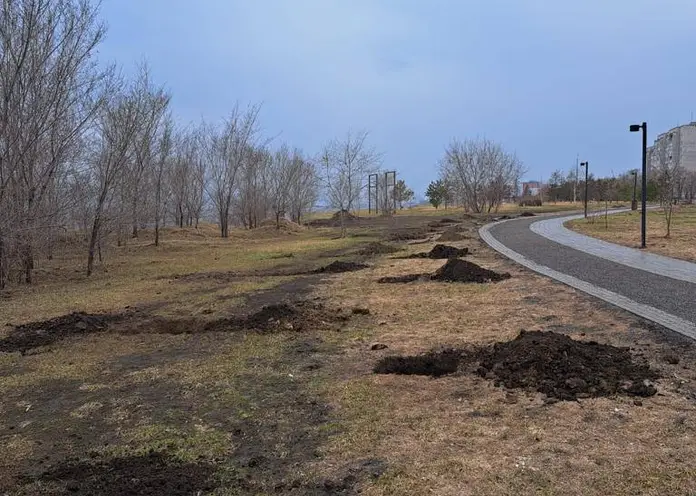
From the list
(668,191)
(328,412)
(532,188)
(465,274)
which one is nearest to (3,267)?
(465,274)

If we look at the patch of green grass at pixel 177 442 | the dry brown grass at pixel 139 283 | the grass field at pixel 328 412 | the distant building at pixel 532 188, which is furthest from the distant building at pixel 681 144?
the patch of green grass at pixel 177 442

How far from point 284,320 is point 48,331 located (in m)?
3.13

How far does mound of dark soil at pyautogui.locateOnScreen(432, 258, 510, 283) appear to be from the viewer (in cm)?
1144

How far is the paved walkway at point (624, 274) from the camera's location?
767 centimetres

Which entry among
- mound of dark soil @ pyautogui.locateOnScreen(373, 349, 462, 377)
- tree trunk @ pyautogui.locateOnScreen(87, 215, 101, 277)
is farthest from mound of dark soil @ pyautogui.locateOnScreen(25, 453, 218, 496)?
tree trunk @ pyautogui.locateOnScreen(87, 215, 101, 277)

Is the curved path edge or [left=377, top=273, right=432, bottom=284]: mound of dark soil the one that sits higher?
the curved path edge

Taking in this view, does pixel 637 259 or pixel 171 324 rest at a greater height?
pixel 637 259

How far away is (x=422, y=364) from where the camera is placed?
5566 millimetres

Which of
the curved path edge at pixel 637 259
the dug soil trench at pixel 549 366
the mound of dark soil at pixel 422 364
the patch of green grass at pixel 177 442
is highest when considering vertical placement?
the curved path edge at pixel 637 259

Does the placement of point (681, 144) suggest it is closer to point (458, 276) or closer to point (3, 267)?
point (458, 276)

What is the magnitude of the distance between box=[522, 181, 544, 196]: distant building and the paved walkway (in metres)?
85.0

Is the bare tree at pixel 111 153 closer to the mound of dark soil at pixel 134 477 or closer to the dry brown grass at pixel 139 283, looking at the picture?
the dry brown grass at pixel 139 283

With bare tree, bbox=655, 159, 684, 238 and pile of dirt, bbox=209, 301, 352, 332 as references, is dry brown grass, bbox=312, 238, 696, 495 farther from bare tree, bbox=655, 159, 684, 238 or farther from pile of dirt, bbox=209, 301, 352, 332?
bare tree, bbox=655, 159, 684, 238

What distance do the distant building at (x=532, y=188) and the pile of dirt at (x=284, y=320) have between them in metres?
95.0
